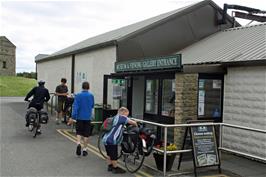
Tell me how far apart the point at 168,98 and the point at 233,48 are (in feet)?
9.09

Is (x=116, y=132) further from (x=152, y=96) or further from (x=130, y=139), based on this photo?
(x=152, y=96)

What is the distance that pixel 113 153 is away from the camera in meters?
7.79

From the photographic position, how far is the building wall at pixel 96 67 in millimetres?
15594

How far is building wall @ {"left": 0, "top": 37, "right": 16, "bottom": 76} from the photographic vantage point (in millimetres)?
70019

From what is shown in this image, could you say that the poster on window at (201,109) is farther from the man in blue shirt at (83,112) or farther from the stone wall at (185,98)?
the man in blue shirt at (83,112)

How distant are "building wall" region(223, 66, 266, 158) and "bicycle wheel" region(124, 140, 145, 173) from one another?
10.1 ft

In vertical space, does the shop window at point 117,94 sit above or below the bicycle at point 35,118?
above

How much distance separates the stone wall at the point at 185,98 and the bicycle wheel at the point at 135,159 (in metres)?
1.79

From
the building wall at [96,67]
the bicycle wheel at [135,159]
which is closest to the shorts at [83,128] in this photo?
the bicycle wheel at [135,159]

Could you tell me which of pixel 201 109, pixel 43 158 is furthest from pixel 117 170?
pixel 201 109

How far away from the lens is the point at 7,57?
232ft

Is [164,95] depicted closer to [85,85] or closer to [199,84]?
[199,84]

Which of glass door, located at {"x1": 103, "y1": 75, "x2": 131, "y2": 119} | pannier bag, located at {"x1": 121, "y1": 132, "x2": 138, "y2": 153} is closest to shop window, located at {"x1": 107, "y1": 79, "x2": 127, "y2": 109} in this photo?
glass door, located at {"x1": 103, "y1": 75, "x2": 131, "y2": 119}

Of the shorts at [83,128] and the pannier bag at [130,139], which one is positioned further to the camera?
the shorts at [83,128]
